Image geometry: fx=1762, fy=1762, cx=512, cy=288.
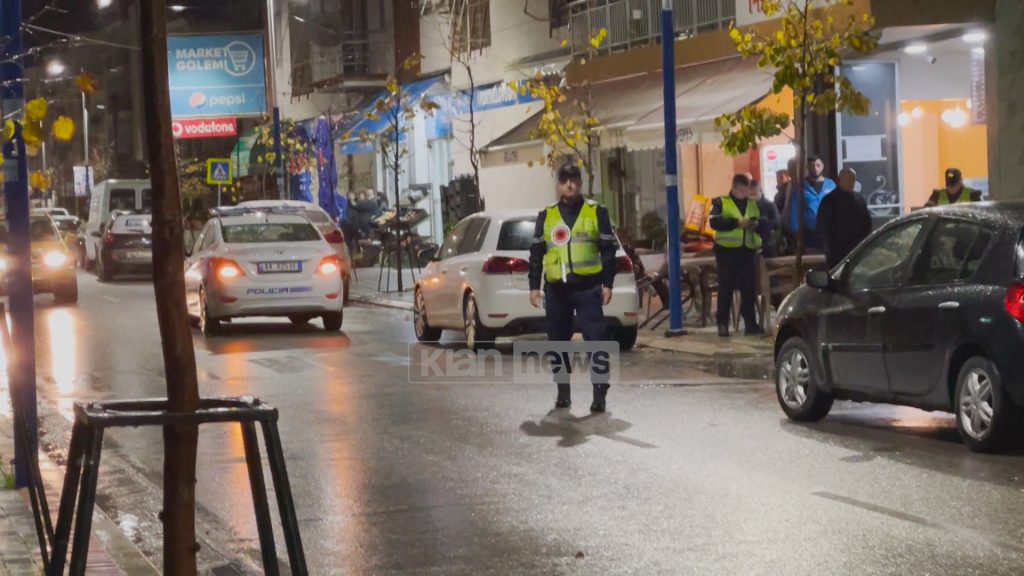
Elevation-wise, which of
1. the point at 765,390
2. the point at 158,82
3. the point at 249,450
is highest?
the point at 158,82

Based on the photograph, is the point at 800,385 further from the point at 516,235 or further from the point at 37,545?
the point at 516,235

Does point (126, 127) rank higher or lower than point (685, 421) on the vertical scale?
higher

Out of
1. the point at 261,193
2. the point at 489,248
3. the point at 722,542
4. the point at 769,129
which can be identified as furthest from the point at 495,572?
the point at 261,193

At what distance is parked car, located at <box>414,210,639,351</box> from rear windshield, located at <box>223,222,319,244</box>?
4.12 metres

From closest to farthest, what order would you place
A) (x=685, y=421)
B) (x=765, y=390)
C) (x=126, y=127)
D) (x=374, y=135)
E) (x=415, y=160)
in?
(x=685, y=421) < (x=765, y=390) < (x=374, y=135) < (x=415, y=160) < (x=126, y=127)

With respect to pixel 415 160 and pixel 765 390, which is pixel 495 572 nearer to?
pixel 765 390

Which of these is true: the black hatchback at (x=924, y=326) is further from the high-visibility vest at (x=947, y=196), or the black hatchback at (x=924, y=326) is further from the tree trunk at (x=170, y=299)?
the high-visibility vest at (x=947, y=196)

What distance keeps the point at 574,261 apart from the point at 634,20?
1797 cm

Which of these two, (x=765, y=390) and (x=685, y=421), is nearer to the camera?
(x=685, y=421)

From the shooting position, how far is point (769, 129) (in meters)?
19.5

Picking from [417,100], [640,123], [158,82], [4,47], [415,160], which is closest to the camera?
[158,82]

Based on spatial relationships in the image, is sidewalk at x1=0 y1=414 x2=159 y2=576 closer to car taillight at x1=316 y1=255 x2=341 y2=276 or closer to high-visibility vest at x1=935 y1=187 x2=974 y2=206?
car taillight at x1=316 y1=255 x2=341 y2=276

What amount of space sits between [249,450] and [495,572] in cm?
268

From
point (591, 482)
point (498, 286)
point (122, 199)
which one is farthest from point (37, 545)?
point (122, 199)
